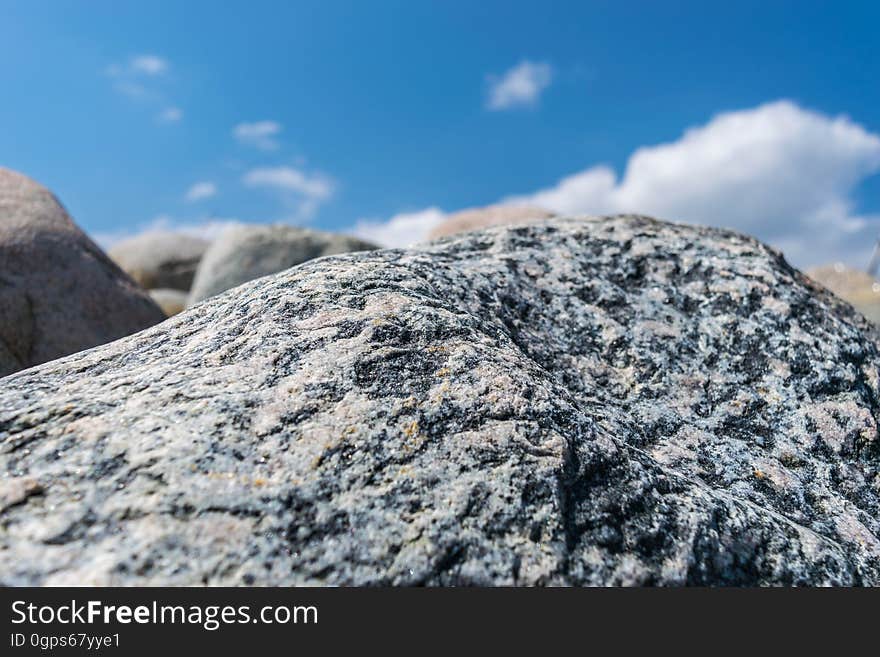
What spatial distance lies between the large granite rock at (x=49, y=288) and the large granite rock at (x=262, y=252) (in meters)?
6.84

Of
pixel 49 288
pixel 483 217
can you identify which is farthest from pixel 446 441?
pixel 483 217

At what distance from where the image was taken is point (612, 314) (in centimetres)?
306

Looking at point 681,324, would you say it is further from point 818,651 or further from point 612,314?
point 818,651

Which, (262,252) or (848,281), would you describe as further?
(848,281)

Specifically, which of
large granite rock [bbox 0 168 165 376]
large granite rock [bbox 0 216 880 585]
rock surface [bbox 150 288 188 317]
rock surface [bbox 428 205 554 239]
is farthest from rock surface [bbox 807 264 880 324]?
large granite rock [bbox 0 216 880 585]

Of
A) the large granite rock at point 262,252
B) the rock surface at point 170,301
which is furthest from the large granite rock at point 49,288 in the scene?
the rock surface at point 170,301

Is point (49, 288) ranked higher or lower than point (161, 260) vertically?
lower

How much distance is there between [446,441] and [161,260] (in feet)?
69.2

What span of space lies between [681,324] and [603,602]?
5.52 feet

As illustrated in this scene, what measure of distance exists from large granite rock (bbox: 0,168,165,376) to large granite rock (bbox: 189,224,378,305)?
6836 millimetres

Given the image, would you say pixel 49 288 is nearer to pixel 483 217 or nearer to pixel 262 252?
pixel 262 252

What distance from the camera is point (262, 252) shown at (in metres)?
14.5

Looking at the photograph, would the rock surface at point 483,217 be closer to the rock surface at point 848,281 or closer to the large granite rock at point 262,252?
the large granite rock at point 262,252

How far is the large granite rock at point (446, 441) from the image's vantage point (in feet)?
5.57
